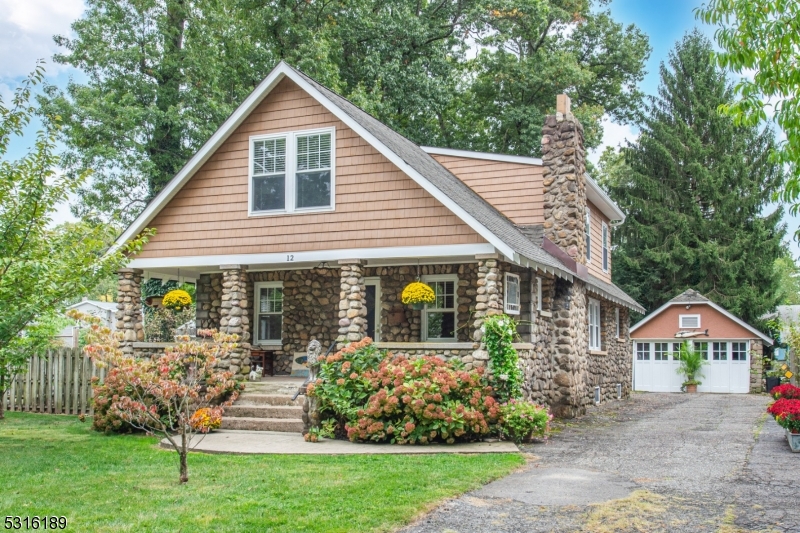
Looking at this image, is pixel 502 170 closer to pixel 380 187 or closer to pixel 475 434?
pixel 380 187

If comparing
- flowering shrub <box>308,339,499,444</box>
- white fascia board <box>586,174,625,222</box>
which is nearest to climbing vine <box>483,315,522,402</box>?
flowering shrub <box>308,339,499,444</box>

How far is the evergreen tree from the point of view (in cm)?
3145

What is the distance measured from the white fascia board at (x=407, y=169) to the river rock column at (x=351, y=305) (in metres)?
1.90

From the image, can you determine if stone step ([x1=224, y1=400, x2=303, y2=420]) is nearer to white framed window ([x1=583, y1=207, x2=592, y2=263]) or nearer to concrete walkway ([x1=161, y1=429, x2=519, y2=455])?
concrete walkway ([x1=161, y1=429, x2=519, y2=455])

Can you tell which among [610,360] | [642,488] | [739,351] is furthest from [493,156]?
[739,351]

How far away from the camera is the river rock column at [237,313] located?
46.5ft

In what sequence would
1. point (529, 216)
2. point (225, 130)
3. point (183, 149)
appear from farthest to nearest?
point (183, 149)
point (529, 216)
point (225, 130)

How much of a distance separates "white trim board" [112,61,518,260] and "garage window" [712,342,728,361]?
19638mm

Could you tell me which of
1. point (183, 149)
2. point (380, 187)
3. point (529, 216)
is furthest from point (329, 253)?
point (183, 149)

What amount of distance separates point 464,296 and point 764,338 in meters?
16.8

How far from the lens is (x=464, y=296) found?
601 inches

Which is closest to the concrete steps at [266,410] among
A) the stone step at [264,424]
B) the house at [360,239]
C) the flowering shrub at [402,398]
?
the stone step at [264,424]

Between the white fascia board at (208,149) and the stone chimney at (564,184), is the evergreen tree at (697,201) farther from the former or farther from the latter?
the white fascia board at (208,149)

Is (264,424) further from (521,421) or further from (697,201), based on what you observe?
(697,201)
